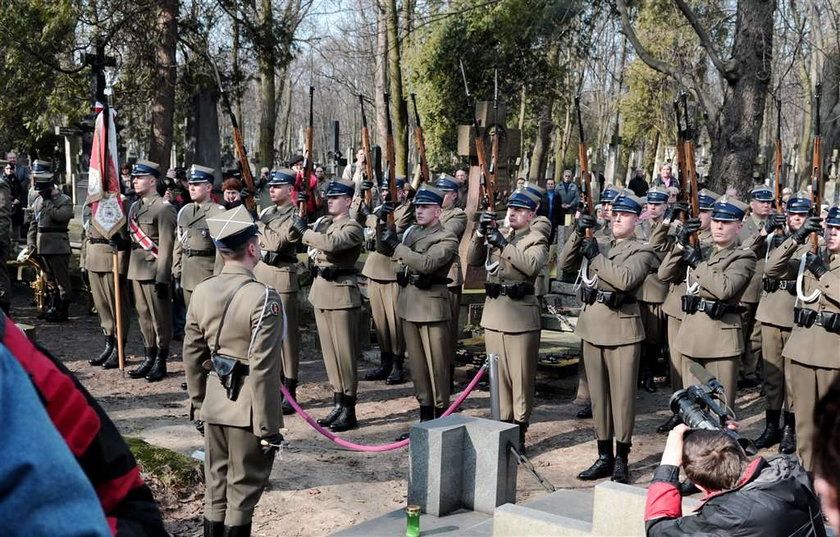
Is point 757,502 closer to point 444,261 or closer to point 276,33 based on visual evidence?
point 444,261

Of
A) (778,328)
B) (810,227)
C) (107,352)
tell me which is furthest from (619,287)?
(107,352)

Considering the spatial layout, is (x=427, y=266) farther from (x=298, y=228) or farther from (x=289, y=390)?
(x=289, y=390)

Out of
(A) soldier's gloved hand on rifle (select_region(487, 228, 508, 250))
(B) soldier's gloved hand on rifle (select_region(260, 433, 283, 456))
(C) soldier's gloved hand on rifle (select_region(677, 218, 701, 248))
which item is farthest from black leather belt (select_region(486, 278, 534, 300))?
(B) soldier's gloved hand on rifle (select_region(260, 433, 283, 456))

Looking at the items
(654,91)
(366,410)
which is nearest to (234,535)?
(366,410)

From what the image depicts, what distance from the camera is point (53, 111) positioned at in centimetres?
1628

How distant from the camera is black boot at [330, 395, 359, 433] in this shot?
839cm

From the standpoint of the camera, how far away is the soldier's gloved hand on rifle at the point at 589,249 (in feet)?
24.3

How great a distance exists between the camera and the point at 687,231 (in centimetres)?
747

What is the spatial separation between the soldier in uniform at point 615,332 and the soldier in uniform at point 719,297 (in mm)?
414

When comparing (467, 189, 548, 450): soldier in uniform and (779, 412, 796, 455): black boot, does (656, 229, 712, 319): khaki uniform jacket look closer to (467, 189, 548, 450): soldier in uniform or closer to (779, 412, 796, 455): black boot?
(779, 412, 796, 455): black boot

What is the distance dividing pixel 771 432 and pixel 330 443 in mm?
3791

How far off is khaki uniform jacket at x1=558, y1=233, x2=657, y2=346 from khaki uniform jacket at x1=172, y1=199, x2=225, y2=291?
4.01 metres

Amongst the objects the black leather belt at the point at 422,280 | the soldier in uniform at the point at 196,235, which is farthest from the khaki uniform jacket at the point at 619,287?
the soldier in uniform at the point at 196,235

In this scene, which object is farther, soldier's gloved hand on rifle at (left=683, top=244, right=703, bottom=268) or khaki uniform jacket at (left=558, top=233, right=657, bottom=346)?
soldier's gloved hand on rifle at (left=683, top=244, right=703, bottom=268)
